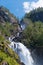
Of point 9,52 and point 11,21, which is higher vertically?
point 11,21

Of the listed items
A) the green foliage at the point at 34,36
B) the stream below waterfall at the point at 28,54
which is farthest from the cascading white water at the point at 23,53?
the green foliage at the point at 34,36

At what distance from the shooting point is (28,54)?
85.1 metres

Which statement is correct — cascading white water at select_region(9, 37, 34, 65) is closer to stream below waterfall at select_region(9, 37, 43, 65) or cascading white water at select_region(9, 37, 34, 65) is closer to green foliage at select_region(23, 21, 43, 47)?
stream below waterfall at select_region(9, 37, 43, 65)

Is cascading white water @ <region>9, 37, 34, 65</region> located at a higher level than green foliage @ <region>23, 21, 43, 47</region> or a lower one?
lower

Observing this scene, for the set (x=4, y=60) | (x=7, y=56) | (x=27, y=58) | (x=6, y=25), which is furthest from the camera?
(x=6, y=25)

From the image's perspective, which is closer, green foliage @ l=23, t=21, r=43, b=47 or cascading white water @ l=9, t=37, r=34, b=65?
cascading white water @ l=9, t=37, r=34, b=65

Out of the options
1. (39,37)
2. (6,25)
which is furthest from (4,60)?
(6,25)

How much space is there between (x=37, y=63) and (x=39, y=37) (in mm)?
20987

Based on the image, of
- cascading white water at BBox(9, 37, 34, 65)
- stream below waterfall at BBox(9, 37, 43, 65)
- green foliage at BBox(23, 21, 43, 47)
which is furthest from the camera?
green foliage at BBox(23, 21, 43, 47)

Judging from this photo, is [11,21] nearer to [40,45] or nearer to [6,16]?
[6,16]

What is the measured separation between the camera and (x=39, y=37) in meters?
103

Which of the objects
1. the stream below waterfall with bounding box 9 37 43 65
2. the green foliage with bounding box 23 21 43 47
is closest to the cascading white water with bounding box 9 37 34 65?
the stream below waterfall with bounding box 9 37 43 65

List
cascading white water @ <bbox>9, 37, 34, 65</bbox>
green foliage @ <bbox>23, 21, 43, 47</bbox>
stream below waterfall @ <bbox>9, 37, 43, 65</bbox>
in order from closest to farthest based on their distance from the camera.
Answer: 1. cascading white water @ <bbox>9, 37, 34, 65</bbox>
2. stream below waterfall @ <bbox>9, 37, 43, 65</bbox>
3. green foliage @ <bbox>23, 21, 43, 47</bbox>

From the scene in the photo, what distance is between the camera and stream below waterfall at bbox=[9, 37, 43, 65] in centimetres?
8181
